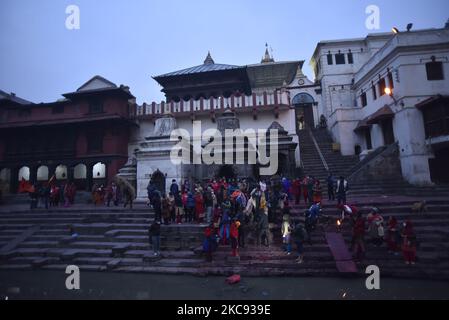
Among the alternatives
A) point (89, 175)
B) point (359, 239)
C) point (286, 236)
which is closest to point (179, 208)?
point (286, 236)

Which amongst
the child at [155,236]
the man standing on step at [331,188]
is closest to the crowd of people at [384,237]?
the man standing on step at [331,188]

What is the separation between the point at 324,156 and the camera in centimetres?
2184

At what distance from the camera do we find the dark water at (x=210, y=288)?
6.22 metres

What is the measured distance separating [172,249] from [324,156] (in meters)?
16.5

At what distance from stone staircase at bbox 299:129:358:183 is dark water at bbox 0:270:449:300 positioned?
37.7 ft

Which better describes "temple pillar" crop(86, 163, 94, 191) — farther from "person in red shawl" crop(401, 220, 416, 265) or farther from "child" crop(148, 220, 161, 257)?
"person in red shawl" crop(401, 220, 416, 265)

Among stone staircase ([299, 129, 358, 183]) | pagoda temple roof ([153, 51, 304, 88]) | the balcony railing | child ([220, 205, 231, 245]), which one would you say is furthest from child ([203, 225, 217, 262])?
pagoda temple roof ([153, 51, 304, 88])

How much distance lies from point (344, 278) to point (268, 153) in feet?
38.0

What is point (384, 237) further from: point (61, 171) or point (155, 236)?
point (61, 171)

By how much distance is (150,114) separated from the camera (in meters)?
23.7

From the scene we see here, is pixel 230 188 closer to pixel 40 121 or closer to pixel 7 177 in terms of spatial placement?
pixel 40 121

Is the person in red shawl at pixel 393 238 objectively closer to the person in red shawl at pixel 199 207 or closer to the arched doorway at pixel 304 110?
the person in red shawl at pixel 199 207

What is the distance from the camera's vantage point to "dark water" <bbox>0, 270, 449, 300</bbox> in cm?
622
